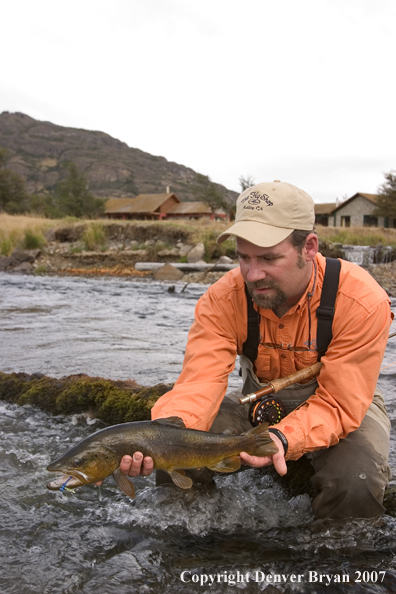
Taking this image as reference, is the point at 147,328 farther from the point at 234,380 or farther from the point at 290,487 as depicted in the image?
the point at 290,487

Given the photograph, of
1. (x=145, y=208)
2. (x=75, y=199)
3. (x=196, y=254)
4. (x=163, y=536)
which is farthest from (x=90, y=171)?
(x=163, y=536)

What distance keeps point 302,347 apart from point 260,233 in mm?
904

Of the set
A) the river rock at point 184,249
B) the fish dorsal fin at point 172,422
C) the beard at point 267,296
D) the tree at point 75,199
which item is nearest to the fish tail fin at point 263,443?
the fish dorsal fin at point 172,422

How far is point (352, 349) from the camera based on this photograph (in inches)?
122

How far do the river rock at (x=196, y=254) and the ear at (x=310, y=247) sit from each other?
73.5 feet

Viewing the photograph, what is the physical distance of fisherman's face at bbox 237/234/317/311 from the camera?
3148 millimetres

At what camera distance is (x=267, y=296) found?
3213 mm

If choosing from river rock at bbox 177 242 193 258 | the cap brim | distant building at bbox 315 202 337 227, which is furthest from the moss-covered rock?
distant building at bbox 315 202 337 227

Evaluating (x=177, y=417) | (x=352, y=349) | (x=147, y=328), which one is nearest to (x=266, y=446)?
(x=177, y=417)

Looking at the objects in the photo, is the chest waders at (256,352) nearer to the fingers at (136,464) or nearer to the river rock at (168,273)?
the fingers at (136,464)

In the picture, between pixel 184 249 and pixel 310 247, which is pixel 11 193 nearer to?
pixel 184 249

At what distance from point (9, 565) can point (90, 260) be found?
26119 millimetres

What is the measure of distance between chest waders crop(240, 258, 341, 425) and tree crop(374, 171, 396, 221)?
51981 millimetres

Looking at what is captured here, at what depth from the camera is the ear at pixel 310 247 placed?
10.6 feet
